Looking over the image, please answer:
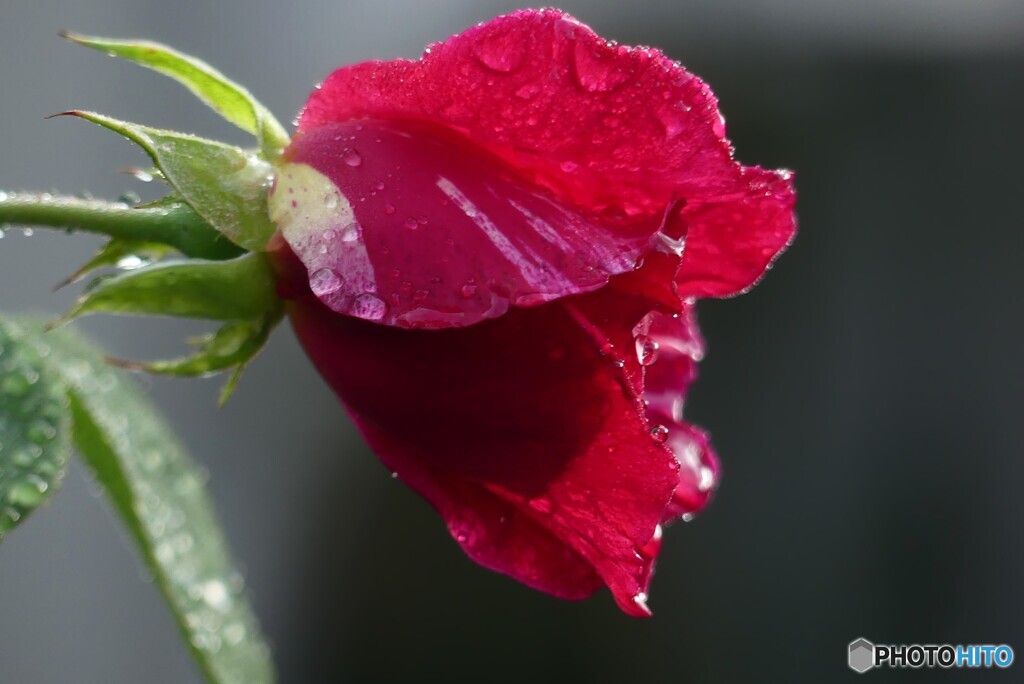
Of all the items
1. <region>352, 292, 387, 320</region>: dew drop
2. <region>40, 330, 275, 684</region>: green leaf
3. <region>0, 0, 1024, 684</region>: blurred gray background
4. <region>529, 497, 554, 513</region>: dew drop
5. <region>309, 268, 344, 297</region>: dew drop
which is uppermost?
<region>309, 268, 344, 297</region>: dew drop

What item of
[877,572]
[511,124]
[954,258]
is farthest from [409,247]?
[954,258]

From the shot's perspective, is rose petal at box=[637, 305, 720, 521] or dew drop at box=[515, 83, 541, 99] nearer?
dew drop at box=[515, 83, 541, 99]

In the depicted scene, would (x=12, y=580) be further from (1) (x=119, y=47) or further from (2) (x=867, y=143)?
(2) (x=867, y=143)

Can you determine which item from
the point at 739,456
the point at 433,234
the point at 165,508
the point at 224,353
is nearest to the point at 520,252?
the point at 433,234

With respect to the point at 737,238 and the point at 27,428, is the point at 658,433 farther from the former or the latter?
the point at 27,428

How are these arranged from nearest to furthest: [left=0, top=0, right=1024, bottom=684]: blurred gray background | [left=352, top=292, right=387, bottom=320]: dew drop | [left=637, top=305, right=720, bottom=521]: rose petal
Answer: [left=352, top=292, right=387, bottom=320]: dew drop, [left=637, top=305, right=720, bottom=521]: rose petal, [left=0, top=0, right=1024, bottom=684]: blurred gray background

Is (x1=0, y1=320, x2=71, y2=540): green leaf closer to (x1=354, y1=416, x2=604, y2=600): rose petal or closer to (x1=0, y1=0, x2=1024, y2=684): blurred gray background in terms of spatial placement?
(x1=354, y1=416, x2=604, y2=600): rose petal

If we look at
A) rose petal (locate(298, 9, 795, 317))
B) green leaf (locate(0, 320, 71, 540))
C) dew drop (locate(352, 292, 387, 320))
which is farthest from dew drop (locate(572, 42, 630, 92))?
green leaf (locate(0, 320, 71, 540))
